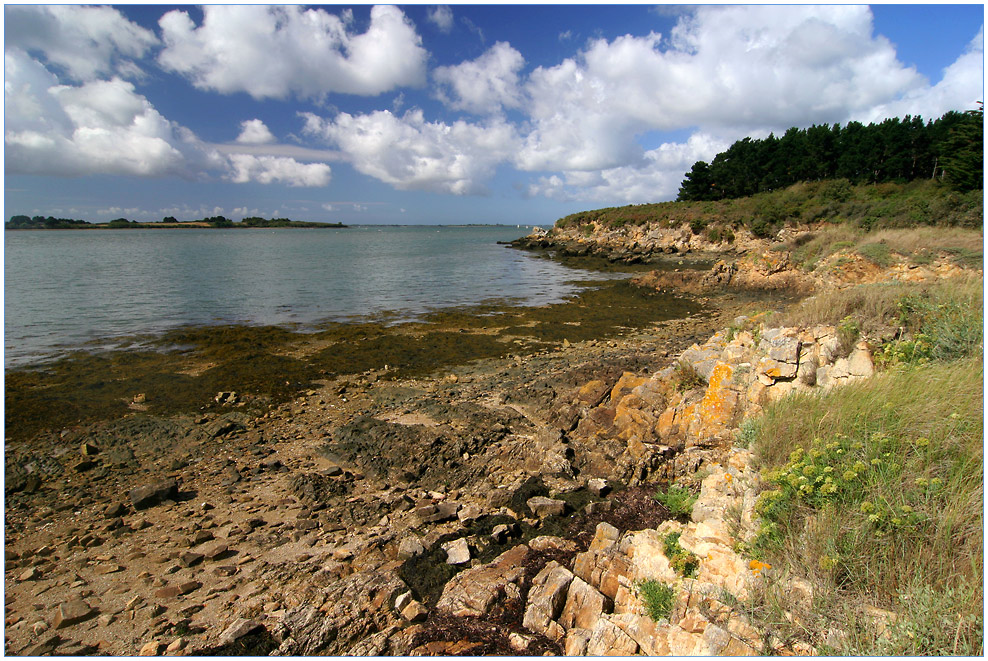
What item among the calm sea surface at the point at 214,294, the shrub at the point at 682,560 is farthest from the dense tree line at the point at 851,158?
the shrub at the point at 682,560

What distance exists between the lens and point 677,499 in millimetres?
5301

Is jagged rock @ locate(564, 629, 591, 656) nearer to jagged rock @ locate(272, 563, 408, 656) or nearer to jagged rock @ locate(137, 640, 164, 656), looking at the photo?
jagged rock @ locate(272, 563, 408, 656)

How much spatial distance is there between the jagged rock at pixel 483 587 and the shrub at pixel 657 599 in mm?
1147

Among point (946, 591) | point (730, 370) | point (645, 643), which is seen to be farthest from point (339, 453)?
point (946, 591)

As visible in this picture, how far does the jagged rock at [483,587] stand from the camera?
13.4ft

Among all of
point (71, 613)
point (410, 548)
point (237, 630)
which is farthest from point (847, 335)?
Answer: point (71, 613)

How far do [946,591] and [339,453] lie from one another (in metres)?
7.29

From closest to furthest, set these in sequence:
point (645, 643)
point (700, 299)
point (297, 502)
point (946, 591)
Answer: point (946, 591), point (645, 643), point (297, 502), point (700, 299)

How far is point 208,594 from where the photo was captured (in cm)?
470

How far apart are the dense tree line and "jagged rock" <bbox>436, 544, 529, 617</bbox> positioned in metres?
46.5

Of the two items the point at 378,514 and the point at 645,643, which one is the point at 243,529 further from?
the point at 645,643

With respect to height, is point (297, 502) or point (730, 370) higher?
point (730, 370)

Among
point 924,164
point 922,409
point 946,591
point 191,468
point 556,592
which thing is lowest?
point 191,468

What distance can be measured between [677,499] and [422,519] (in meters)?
3.10
